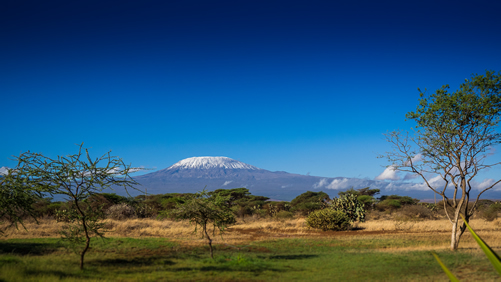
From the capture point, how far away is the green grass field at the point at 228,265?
1105 centimetres

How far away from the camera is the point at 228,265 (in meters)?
13.9

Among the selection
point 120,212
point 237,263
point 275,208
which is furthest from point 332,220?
point 120,212

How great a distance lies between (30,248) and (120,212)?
23.1 meters

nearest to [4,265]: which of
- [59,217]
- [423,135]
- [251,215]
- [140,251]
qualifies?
[140,251]

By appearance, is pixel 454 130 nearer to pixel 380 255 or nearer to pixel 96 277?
pixel 380 255

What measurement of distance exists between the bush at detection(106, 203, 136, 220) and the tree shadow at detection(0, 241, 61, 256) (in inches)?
813

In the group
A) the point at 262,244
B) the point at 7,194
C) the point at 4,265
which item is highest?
the point at 7,194

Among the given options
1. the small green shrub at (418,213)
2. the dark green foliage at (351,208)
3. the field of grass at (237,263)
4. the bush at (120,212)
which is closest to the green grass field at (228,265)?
the field of grass at (237,263)

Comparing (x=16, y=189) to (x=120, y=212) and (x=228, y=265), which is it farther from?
(x=120, y=212)

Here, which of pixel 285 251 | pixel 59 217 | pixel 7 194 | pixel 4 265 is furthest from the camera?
pixel 59 217

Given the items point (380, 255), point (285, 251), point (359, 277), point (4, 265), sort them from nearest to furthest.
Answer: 1. point (4, 265)
2. point (359, 277)
3. point (380, 255)
4. point (285, 251)

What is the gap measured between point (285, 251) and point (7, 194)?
13.8 metres

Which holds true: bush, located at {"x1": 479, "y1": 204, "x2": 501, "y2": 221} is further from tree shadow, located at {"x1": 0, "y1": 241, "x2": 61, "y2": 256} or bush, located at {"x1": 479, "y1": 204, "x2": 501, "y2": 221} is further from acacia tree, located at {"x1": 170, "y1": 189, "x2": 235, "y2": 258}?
tree shadow, located at {"x1": 0, "y1": 241, "x2": 61, "y2": 256}

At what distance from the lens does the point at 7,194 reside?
12609mm
